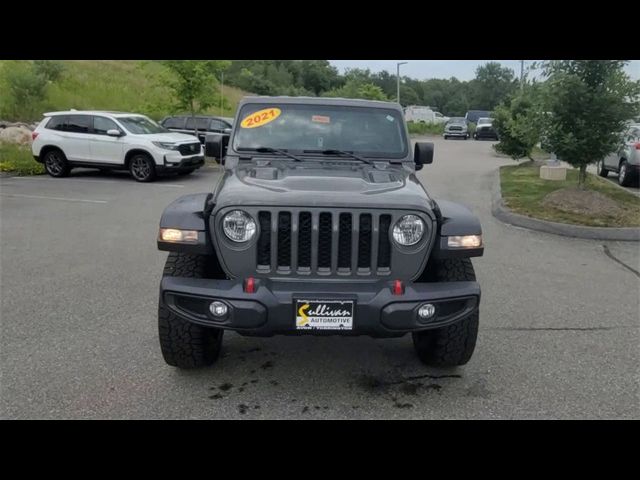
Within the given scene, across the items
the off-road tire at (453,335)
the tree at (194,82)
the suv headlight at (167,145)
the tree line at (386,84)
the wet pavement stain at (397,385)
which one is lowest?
the wet pavement stain at (397,385)

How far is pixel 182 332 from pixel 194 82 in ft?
53.9

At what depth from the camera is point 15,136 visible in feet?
61.1

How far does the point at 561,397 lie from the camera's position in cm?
352

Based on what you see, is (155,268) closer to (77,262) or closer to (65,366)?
(77,262)

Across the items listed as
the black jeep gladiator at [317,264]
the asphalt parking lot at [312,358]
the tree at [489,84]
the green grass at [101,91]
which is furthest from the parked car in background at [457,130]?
the tree at [489,84]

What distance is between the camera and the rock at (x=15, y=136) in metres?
18.5

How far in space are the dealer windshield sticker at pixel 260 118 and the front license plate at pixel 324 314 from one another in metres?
2.08

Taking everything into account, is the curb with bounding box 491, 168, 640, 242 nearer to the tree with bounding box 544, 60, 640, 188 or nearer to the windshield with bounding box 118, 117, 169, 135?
the tree with bounding box 544, 60, 640, 188

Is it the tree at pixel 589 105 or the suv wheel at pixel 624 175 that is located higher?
the tree at pixel 589 105

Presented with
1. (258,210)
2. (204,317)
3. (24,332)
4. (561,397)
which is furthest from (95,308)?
(561,397)

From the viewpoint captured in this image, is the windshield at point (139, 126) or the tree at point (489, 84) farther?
the tree at point (489, 84)

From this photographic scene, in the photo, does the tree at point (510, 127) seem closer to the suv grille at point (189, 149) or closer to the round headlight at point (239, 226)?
the suv grille at point (189, 149)

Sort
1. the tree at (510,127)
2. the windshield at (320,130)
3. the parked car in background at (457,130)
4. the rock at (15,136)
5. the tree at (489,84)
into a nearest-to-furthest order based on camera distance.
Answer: the windshield at (320,130), the tree at (510,127), the rock at (15,136), the parked car in background at (457,130), the tree at (489,84)

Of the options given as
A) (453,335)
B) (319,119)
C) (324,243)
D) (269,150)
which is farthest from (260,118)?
(453,335)
